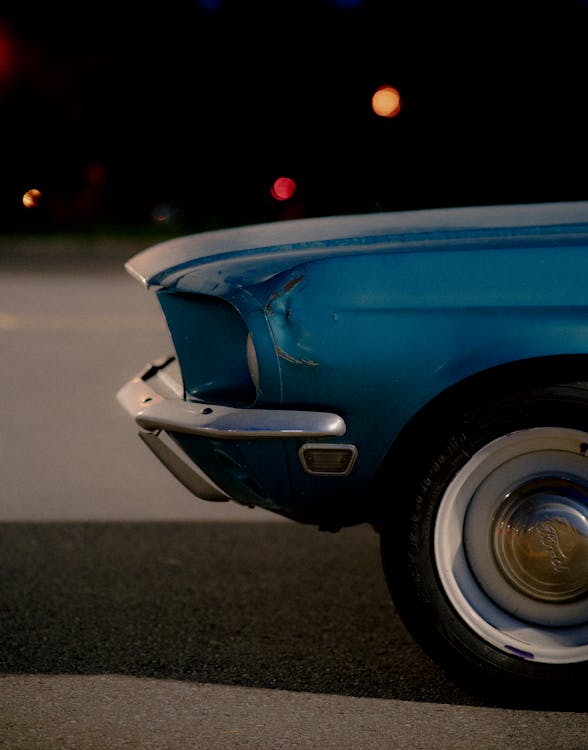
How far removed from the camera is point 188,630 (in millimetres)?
3631

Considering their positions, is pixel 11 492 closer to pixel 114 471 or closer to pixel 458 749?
pixel 114 471

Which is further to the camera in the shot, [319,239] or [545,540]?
[319,239]

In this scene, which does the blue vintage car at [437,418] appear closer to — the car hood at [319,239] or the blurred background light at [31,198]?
the car hood at [319,239]

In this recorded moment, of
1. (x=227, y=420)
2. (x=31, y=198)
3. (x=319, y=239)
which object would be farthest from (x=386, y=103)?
(x=227, y=420)

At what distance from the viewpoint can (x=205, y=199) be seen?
2514 centimetres

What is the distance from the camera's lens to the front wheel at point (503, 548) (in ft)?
9.84

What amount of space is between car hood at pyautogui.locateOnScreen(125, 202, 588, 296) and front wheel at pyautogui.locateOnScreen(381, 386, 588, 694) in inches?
20.1

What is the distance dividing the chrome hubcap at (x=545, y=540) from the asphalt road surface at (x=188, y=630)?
318mm

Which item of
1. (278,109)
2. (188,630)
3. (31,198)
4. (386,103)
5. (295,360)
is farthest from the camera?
(278,109)

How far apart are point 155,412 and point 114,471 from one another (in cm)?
241

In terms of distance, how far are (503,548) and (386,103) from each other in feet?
12.0

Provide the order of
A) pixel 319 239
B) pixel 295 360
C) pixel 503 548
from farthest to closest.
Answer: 1. pixel 319 239
2. pixel 503 548
3. pixel 295 360

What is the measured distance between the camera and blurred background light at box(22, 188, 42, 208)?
377 centimetres

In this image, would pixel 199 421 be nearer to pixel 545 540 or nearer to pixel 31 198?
pixel 545 540
